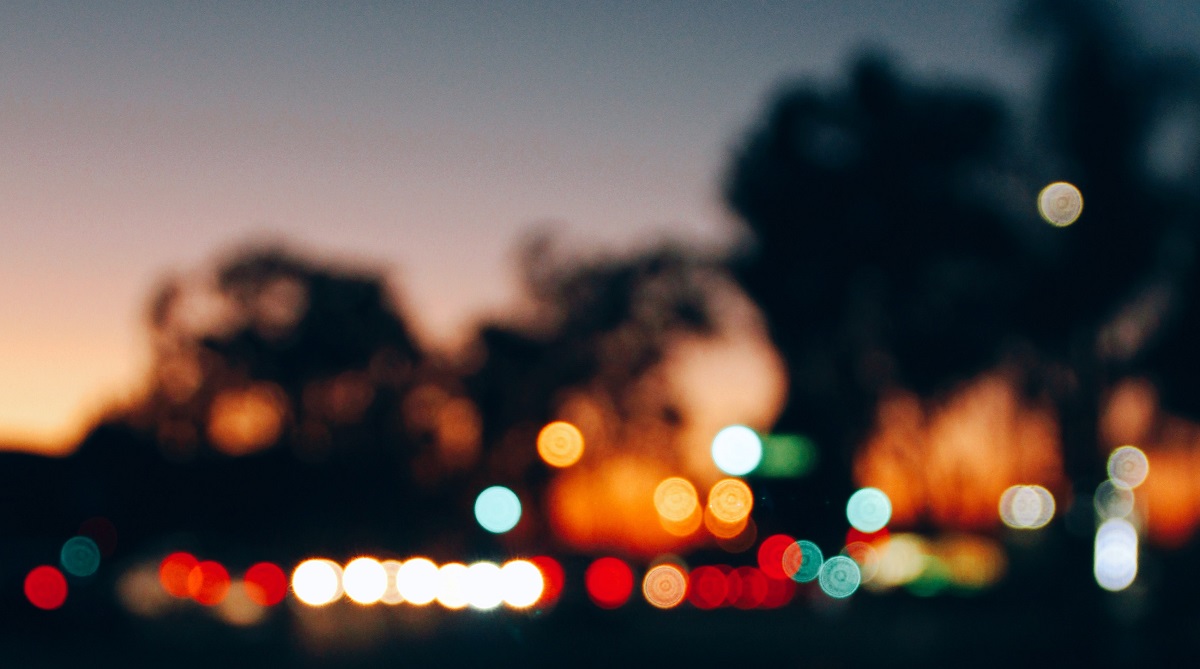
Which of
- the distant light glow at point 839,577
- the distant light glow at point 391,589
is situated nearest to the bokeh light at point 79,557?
the distant light glow at point 391,589

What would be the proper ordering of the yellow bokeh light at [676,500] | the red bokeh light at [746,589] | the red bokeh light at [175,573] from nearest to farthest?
the red bokeh light at [175,573]
the red bokeh light at [746,589]
the yellow bokeh light at [676,500]

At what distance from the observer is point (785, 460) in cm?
2122

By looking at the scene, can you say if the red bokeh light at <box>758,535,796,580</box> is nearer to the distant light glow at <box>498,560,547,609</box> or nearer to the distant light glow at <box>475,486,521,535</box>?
the distant light glow at <box>498,560,547,609</box>

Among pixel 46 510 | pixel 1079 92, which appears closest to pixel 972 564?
pixel 1079 92

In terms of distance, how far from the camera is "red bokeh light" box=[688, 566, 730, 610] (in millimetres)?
33691

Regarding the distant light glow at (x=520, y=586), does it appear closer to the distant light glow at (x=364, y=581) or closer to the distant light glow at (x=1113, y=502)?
the distant light glow at (x=364, y=581)

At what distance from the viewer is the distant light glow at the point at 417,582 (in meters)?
29.5

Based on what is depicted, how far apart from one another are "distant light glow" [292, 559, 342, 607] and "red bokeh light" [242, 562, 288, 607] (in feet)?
2.20

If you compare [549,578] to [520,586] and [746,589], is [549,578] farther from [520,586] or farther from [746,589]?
[746,589]

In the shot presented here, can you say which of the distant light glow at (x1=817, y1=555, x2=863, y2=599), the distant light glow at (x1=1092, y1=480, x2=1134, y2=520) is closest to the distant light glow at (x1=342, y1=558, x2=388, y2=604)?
the distant light glow at (x1=817, y1=555, x2=863, y2=599)

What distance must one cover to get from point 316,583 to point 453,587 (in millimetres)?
4370

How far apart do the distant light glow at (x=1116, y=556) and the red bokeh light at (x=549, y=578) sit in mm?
11764

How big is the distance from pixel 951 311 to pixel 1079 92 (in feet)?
19.8

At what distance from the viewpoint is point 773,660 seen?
20.7m
